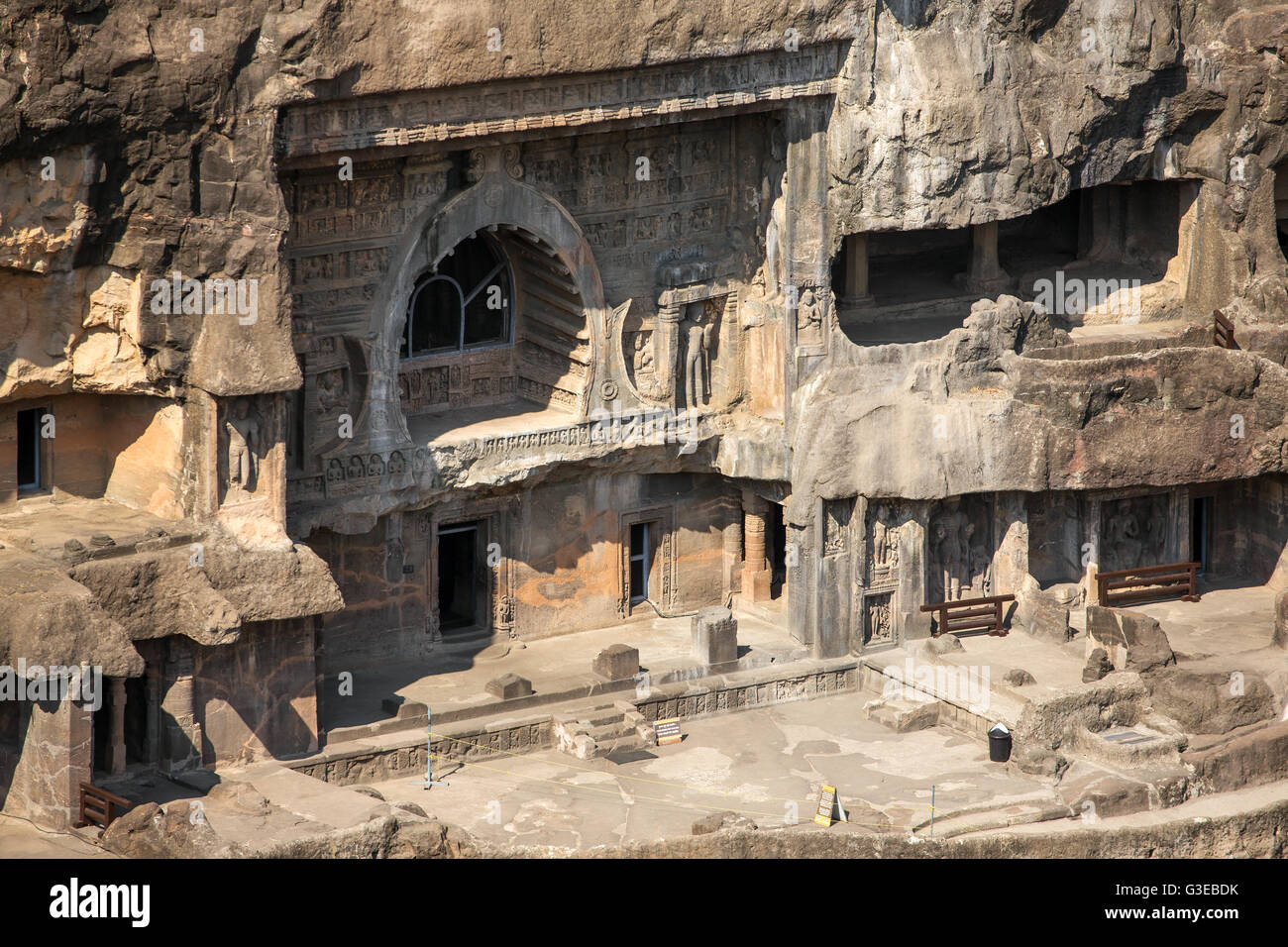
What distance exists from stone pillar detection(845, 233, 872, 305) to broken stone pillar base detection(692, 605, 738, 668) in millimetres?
6486

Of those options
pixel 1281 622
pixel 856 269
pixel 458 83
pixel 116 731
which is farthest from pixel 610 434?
pixel 1281 622

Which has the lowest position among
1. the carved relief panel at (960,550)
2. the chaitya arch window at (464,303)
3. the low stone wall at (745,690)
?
the low stone wall at (745,690)

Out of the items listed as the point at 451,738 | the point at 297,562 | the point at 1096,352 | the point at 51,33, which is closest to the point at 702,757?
the point at 451,738

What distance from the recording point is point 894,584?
134 ft

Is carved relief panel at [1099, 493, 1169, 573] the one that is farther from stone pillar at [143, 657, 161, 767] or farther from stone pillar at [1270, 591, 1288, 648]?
stone pillar at [143, 657, 161, 767]

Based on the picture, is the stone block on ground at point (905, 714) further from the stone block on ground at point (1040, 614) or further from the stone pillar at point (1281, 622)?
the stone pillar at point (1281, 622)

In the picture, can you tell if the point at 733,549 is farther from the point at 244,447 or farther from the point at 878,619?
the point at 244,447

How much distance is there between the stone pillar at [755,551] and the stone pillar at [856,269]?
3956 mm

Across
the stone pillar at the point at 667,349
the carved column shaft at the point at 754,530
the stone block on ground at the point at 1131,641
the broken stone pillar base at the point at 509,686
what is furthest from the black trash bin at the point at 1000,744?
the stone pillar at the point at 667,349

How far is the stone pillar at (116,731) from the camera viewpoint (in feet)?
109

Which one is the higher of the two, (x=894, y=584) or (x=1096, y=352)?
(x=1096, y=352)

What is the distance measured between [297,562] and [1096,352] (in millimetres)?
14407
